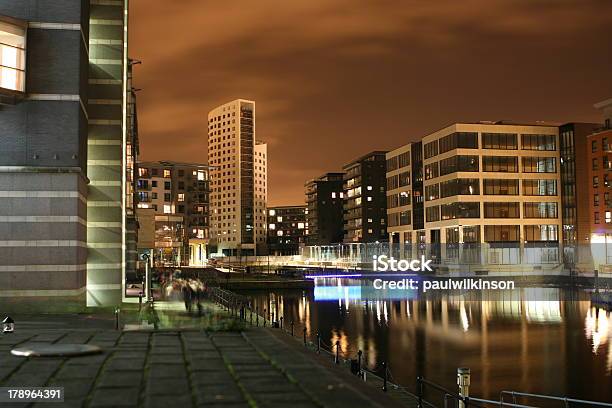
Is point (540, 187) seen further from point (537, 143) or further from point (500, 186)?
point (537, 143)

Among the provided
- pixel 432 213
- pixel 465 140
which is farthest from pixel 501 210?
pixel 432 213

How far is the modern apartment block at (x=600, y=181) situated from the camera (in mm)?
117312

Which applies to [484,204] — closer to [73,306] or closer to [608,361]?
[608,361]

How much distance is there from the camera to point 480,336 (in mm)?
46312

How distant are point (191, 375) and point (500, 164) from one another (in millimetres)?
116197

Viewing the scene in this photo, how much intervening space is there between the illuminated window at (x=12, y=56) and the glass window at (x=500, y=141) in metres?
102

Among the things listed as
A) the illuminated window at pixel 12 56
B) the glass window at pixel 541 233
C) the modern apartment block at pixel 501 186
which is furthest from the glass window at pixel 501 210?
the illuminated window at pixel 12 56

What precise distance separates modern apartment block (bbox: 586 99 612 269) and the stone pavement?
10818cm

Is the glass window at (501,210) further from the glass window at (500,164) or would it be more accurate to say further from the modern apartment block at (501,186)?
the glass window at (500,164)

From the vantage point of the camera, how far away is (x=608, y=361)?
118 ft

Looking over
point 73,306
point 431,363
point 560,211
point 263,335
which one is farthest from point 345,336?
point 560,211

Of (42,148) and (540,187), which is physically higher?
(540,187)

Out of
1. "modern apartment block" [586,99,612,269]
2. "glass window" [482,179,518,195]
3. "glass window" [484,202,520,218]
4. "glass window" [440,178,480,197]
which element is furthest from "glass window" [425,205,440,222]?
"modern apartment block" [586,99,612,269]

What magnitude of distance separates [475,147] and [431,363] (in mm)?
93025
